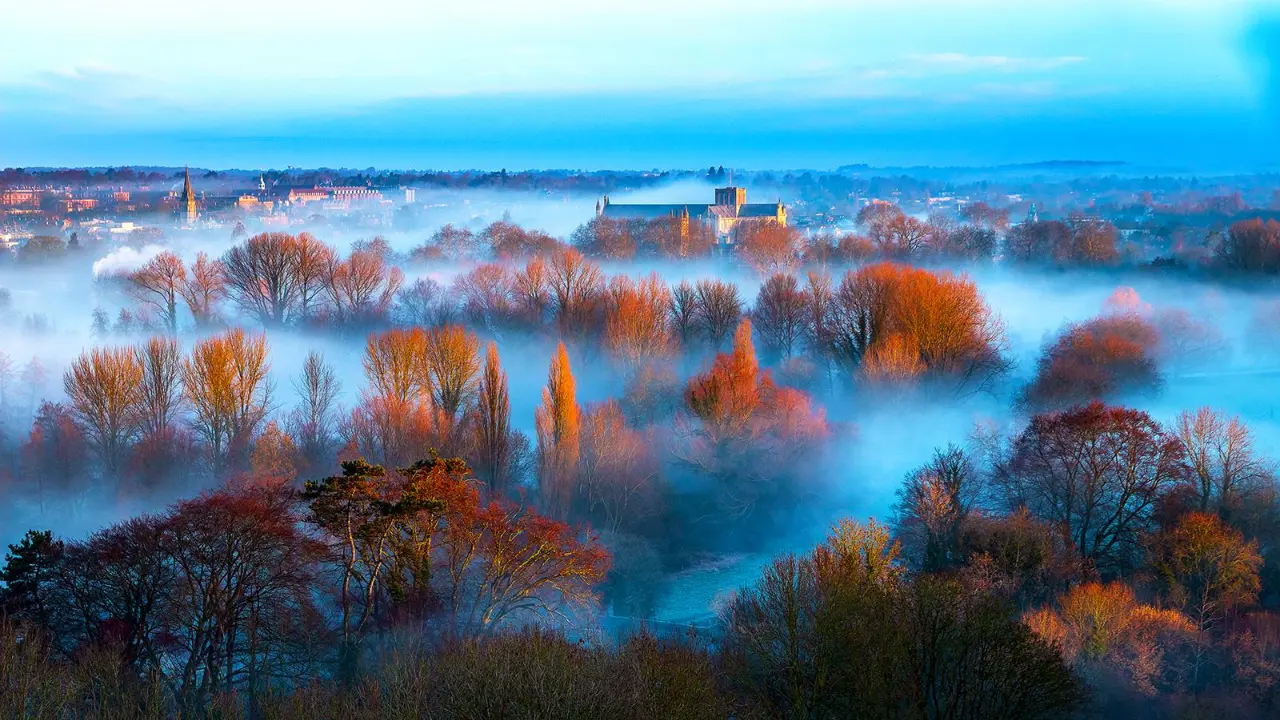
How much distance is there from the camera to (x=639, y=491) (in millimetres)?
28062

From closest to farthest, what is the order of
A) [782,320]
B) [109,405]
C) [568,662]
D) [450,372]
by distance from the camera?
Result: [568,662] < [109,405] < [450,372] < [782,320]

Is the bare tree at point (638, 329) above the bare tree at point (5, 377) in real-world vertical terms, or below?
above

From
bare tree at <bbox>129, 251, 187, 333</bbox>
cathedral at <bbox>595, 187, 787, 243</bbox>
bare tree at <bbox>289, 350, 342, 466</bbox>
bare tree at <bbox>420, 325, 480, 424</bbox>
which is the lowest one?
bare tree at <bbox>289, 350, 342, 466</bbox>

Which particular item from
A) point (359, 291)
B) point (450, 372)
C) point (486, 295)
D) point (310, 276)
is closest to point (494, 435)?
point (450, 372)

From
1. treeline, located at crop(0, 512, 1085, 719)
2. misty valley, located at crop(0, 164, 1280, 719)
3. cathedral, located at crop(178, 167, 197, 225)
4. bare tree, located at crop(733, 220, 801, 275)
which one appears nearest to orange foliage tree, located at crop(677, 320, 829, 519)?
misty valley, located at crop(0, 164, 1280, 719)

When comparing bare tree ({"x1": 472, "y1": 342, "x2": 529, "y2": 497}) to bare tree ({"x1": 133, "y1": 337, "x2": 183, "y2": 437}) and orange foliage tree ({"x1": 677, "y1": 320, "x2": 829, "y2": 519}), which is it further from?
bare tree ({"x1": 133, "y1": 337, "x2": 183, "y2": 437})

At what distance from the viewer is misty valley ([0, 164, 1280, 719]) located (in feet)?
46.6

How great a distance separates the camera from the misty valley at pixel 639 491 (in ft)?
46.6

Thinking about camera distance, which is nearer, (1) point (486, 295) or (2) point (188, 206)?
(1) point (486, 295)

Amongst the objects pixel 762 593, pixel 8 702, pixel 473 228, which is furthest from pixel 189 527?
pixel 473 228

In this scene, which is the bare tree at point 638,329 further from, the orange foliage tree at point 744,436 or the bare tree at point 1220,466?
the bare tree at point 1220,466

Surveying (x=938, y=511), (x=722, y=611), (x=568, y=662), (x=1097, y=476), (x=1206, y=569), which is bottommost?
(x=722, y=611)

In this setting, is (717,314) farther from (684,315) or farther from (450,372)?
(450,372)

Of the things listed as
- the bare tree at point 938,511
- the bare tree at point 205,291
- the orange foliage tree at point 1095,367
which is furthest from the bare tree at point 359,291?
the bare tree at point 938,511
